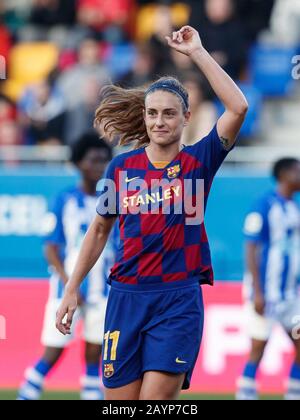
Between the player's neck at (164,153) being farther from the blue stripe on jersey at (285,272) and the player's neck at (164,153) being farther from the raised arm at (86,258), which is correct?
the blue stripe on jersey at (285,272)

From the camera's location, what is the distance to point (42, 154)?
1141cm

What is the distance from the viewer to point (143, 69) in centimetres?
1283

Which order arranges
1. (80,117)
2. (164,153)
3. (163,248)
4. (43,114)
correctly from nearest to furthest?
A: (163,248) < (164,153) < (80,117) < (43,114)

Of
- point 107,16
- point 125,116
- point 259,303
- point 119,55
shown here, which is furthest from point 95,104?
point 125,116

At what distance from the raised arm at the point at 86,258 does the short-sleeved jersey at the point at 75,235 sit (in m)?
2.81

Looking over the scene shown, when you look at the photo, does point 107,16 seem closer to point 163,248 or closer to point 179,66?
point 179,66

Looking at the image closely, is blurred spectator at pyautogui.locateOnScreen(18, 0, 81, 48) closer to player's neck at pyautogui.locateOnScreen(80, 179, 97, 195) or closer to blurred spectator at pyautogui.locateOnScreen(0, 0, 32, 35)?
blurred spectator at pyautogui.locateOnScreen(0, 0, 32, 35)

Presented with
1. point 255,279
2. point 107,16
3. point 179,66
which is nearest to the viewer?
point 255,279

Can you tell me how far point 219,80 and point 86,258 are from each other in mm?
1171

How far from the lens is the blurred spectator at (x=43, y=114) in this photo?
12.6 meters

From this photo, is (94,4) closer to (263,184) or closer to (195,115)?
(195,115)

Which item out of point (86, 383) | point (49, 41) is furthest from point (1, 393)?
point (49, 41)

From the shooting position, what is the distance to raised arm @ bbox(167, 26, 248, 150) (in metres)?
5.35

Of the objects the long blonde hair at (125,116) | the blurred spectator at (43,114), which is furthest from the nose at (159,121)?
the blurred spectator at (43,114)
